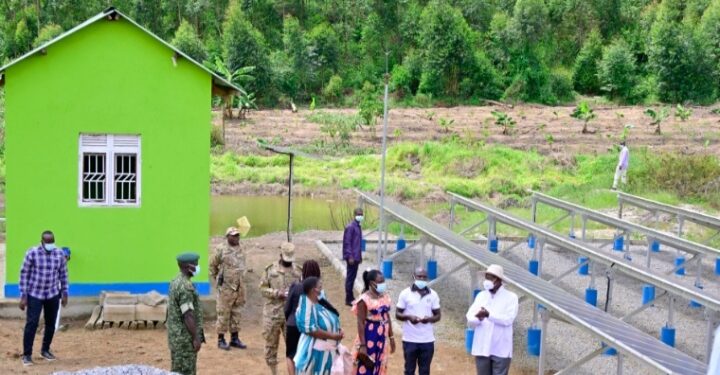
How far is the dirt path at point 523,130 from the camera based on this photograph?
115 ft

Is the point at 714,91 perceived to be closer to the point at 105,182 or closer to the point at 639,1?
the point at 639,1

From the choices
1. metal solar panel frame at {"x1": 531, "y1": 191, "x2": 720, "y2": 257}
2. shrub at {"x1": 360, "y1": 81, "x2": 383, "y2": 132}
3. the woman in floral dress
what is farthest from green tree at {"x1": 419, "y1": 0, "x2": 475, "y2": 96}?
the woman in floral dress

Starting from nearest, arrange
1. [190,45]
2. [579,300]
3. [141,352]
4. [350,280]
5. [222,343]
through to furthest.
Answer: [579,300]
[141,352]
[222,343]
[350,280]
[190,45]

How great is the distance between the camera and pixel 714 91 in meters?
50.5

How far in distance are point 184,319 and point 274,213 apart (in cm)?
1745

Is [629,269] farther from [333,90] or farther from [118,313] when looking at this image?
[333,90]

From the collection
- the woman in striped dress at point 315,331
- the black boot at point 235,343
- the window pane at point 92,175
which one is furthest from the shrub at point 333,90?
the woman in striped dress at point 315,331

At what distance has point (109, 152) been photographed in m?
11.5

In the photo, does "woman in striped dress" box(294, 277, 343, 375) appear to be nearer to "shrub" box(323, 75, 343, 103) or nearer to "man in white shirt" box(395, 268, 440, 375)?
"man in white shirt" box(395, 268, 440, 375)

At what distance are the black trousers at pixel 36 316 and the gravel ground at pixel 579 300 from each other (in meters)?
4.47

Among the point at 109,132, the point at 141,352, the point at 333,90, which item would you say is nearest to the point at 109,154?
the point at 109,132

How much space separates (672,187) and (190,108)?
16.0 meters

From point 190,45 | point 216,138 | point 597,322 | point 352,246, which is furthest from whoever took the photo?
point 190,45

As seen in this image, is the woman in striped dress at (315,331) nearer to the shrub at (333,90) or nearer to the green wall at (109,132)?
the green wall at (109,132)
